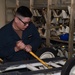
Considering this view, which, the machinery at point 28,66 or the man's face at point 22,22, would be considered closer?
the machinery at point 28,66

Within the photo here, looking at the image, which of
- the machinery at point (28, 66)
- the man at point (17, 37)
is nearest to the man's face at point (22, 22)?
the man at point (17, 37)

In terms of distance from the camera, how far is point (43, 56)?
2516 mm

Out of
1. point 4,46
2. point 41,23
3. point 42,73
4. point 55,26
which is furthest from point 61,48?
point 42,73

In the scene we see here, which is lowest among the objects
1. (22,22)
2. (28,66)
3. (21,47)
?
(28,66)

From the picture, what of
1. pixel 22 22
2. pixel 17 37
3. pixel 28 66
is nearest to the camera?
pixel 28 66

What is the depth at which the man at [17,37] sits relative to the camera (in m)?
2.25

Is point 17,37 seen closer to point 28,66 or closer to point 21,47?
point 21,47

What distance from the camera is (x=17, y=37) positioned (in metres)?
2.40

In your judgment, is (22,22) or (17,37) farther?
(17,37)

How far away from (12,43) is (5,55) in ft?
0.50

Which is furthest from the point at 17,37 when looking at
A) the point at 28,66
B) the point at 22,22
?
the point at 28,66

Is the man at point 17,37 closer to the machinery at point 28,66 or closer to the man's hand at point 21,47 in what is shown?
the man's hand at point 21,47

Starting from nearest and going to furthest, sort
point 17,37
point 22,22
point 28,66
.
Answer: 1. point 28,66
2. point 22,22
3. point 17,37

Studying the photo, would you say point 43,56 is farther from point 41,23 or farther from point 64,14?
point 41,23
